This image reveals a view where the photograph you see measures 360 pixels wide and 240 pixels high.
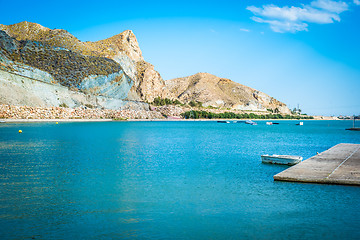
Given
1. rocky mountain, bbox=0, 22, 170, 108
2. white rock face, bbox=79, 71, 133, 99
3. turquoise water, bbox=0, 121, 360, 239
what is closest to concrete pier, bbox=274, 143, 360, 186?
turquoise water, bbox=0, 121, 360, 239

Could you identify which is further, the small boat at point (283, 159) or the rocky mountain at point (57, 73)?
the rocky mountain at point (57, 73)

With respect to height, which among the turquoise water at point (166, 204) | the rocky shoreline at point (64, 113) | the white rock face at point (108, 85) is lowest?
the turquoise water at point (166, 204)

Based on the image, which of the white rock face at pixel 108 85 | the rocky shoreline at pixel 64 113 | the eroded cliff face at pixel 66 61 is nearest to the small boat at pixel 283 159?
the rocky shoreline at pixel 64 113

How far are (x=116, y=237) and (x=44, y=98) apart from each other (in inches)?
4315

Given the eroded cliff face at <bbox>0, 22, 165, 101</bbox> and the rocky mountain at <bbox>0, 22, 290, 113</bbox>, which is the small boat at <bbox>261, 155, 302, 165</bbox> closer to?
the rocky mountain at <bbox>0, 22, 290, 113</bbox>

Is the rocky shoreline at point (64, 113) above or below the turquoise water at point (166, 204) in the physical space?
above

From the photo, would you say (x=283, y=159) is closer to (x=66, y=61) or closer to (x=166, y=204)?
(x=166, y=204)

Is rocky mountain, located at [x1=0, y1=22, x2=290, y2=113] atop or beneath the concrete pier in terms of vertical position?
atop

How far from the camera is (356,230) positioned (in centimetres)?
1323

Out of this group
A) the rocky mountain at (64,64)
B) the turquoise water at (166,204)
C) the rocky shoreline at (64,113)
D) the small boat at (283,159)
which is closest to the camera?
the turquoise water at (166,204)

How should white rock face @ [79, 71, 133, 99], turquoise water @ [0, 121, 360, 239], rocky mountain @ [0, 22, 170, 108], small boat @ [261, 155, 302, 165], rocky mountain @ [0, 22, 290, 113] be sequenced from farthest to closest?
1. white rock face @ [79, 71, 133, 99]
2. rocky mountain @ [0, 22, 170, 108]
3. rocky mountain @ [0, 22, 290, 113]
4. small boat @ [261, 155, 302, 165]
5. turquoise water @ [0, 121, 360, 239]

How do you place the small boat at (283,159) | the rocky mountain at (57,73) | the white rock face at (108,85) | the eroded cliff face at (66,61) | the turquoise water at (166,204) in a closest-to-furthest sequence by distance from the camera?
the turquoise water at (166,204) < the small boat at (283,159) < the rocky mountain at (57,73) < the eroded cliff face at (66,61) < the white rock face at (108,85)

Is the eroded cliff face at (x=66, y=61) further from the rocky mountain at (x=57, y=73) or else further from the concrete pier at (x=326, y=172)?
the concrete pier at (x=326, y=172)

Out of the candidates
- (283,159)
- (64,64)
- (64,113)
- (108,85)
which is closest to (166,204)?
(283,159)
